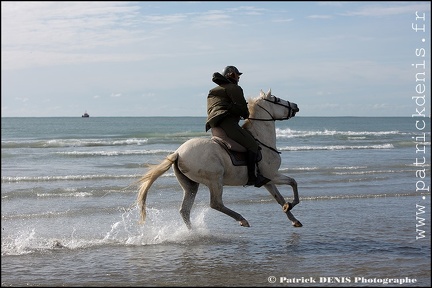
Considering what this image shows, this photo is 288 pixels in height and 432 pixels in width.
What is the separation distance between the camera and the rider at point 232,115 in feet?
31.2

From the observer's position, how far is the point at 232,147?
31.0 ft

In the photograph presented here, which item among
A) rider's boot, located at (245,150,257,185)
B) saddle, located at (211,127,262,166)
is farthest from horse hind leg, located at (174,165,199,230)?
rider's boot, located at (245,150,257,185)

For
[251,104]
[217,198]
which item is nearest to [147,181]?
[217,198]

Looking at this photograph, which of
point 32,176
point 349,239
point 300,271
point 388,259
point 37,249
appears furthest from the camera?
point 32,176

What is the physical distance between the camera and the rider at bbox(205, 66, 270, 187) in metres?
9.51

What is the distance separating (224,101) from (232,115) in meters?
0.27

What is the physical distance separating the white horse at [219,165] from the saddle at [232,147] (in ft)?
0.19

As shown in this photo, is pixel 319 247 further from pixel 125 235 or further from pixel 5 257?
pixel 5 257

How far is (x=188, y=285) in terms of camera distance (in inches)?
274

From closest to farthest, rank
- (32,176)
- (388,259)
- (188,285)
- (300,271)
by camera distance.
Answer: (188,285)
(300,271)
(388,259)
(32,176)

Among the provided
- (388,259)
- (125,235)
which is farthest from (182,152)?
(388,259)

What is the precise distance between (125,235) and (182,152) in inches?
73.5

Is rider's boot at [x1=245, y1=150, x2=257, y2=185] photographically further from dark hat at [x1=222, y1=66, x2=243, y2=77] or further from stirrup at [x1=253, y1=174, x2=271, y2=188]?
dark hat at [x1=222, y1=66, x2=243, y2=77]

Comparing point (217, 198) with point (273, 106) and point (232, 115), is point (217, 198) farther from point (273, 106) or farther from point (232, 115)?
point (273, 106)
